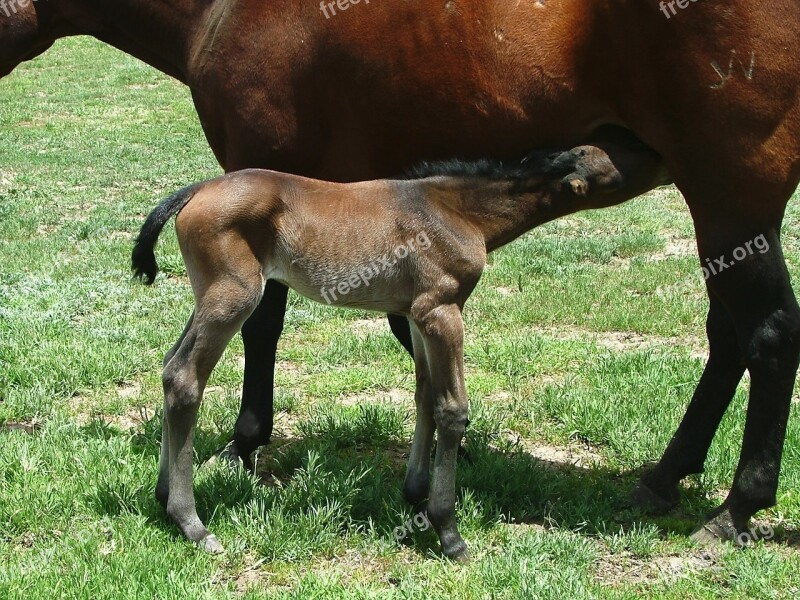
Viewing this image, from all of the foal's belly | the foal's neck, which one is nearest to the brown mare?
the foal's neck

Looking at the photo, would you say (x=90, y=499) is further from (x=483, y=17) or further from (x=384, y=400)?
(x=483, y=17)

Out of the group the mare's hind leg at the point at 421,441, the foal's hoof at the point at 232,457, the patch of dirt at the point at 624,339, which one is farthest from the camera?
the patch of dirt at the point at 624,339

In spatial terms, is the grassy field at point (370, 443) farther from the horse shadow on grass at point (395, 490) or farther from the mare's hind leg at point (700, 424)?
the mare's hind leg at point (700, 424)

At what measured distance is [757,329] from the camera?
3.44 m

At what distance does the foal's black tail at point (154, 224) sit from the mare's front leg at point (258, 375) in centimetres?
62

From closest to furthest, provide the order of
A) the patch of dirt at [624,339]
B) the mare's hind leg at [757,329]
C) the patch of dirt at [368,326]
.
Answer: the mare's hind leg at [757,329], the patch of dirt at [624,339], the patch of dirt at [368,326]

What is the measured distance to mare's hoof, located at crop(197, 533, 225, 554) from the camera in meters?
3.38

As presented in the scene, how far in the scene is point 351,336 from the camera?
5734 mm

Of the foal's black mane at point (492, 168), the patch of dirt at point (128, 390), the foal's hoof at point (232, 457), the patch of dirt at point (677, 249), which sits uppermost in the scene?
the foal's black mane at point (492, 168)

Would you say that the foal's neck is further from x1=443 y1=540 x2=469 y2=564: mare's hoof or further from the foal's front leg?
x1=443 y1=540 x2=469 y2=564: mare's hoof

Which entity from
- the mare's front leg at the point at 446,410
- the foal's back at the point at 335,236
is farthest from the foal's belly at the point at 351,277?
the mare's front leg at the point at 446,410

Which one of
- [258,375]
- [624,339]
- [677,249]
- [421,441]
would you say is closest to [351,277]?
[421,441]

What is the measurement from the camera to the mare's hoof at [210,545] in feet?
11.1

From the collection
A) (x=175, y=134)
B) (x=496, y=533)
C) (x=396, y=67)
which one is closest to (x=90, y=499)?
(x=496, y=533)
